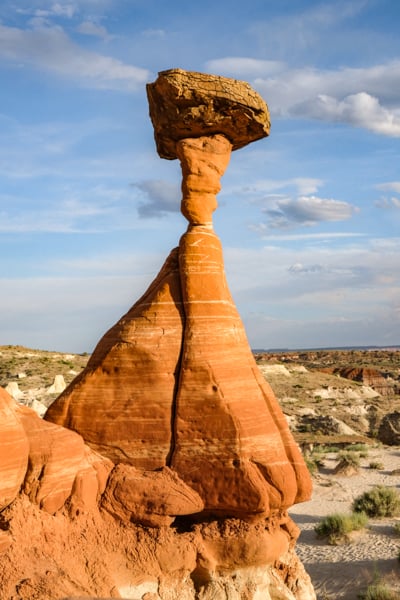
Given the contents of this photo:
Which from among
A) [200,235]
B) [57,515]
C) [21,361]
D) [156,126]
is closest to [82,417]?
[57,515]

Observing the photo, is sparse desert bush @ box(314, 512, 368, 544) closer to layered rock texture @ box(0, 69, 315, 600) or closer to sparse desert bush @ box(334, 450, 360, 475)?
sparse desert bush @ box(334, 450, 360, 475)

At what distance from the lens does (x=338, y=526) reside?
651 inches

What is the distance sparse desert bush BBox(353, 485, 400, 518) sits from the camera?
1847 cm

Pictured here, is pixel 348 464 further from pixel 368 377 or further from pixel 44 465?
pixel 368 377

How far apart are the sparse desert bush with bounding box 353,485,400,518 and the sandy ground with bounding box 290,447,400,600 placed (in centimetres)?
29

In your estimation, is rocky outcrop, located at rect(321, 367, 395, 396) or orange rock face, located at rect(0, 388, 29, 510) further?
rocky outcrop, located at rect(321, 367, 395, 396)

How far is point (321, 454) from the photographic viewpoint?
89.9 feet

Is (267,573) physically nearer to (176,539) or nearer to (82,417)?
(176,539)

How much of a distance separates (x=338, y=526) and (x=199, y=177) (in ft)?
35.8

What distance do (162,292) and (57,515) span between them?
3455 millimetres

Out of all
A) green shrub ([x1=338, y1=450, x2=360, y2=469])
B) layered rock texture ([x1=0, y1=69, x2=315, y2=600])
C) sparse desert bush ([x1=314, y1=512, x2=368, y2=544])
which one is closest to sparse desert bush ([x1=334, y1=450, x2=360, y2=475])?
green shrub ([x1=338, y1=450, x2=360, y2=469])

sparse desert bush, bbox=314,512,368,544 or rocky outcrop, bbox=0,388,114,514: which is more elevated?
rocky outcrop, bbox=0,388,114,514

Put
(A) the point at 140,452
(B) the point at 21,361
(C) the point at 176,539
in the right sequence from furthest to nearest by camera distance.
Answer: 1. (B) the point at 21,361
2. (A) the point at 140,452
3. (C) the point at 176,539

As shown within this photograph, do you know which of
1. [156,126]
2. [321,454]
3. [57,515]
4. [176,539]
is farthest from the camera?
[321,454]
